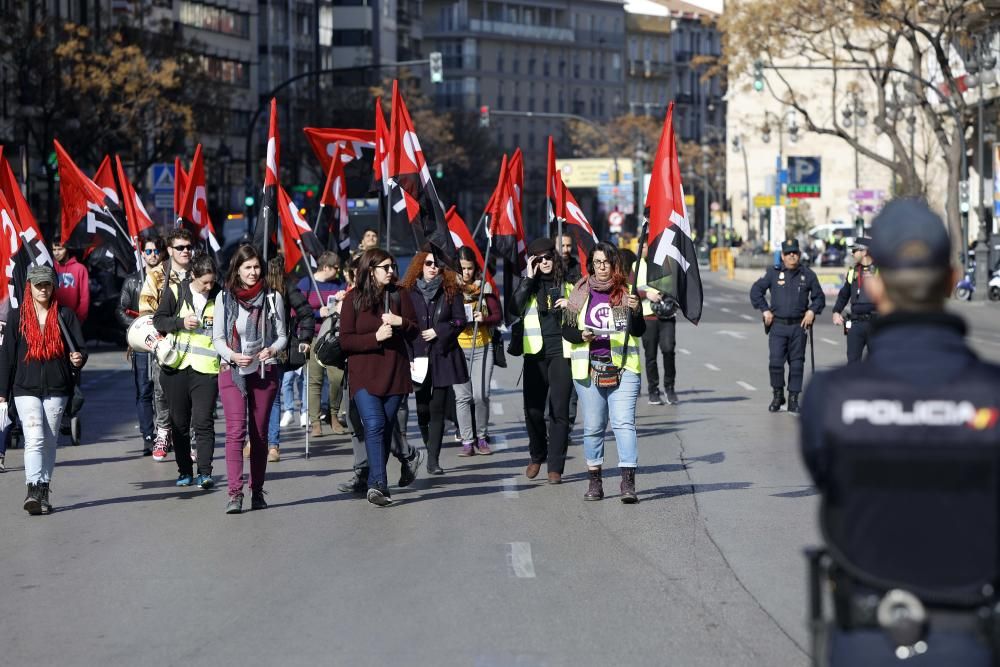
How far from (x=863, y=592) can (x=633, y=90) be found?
544 feet

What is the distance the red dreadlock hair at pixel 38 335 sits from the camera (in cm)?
1193

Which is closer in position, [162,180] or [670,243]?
[670,243]

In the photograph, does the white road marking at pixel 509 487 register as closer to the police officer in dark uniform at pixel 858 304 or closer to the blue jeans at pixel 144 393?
the blue jeans at pixel 144 393

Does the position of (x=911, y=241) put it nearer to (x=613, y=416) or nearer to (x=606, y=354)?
(x=606, y=354)

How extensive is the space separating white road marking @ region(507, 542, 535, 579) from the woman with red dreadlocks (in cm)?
322

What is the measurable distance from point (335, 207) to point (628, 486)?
8.62 meters

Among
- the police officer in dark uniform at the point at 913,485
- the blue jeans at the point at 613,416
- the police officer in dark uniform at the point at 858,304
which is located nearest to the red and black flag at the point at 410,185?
the blue jeans at the point at 613,416

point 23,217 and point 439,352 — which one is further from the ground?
point 23,217

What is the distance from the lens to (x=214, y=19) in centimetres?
9669

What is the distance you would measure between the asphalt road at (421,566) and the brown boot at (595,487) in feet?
0.29

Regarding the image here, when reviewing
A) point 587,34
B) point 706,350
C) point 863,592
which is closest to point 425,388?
point 863,592

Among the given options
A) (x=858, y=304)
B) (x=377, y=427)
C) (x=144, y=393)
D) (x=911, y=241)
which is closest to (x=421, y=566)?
(x=377, y=427)

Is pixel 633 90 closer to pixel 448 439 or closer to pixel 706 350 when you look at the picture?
pixel 706 350

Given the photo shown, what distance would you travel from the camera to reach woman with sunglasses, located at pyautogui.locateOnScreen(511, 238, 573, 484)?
42.5ft
